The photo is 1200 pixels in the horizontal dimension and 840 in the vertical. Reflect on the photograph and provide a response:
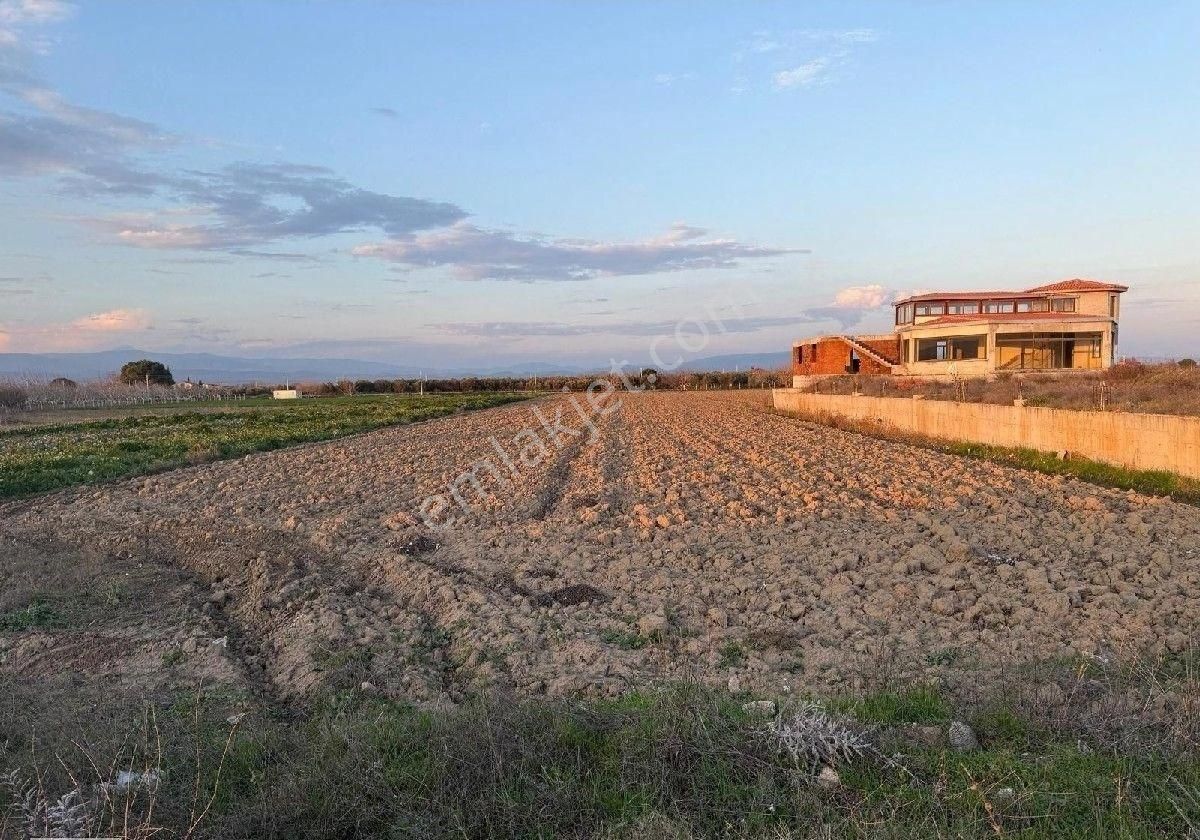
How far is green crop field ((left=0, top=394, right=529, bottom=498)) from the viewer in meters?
20.0

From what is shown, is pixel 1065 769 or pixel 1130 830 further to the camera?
pixel 1065 769

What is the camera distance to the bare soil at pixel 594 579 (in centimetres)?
716

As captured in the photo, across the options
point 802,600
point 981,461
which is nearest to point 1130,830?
point 802,600

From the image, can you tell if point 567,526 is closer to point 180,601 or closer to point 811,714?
point 180,601

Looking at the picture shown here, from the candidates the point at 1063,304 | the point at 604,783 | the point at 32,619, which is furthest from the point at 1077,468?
the point at 1063,304

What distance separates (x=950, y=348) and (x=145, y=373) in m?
77.1

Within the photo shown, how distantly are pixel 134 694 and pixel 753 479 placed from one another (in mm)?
12859

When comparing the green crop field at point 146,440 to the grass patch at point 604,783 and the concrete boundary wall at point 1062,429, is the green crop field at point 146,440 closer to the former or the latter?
the grass patch at point 604,783

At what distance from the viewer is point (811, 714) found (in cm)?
507

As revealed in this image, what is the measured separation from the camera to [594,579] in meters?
9.92

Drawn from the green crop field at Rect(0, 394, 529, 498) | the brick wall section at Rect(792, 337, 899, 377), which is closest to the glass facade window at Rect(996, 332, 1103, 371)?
the brick wall section at Rect(792, 337, 899, 377)

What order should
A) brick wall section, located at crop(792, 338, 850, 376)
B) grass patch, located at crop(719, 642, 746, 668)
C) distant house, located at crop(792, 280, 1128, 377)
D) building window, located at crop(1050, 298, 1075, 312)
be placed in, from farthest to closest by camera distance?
brick wall section, located at crop(792, 338, 850, 376) < building window, located at crop(1050, 298, 1075, 312) < distant house, located at crop(792, 280, 1128, 377) < grass patch, located at crop(719, 642, 746, 668)

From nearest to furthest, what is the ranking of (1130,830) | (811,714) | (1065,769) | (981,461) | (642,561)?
(1130,830)
(1065,769)
(811,714)
(642,561)
(981,461)

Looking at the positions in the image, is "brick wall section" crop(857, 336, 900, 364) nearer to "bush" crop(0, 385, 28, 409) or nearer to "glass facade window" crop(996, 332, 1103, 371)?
"glass facade window" crop(996, 332, 1103, 371)
